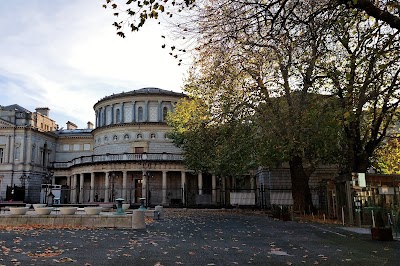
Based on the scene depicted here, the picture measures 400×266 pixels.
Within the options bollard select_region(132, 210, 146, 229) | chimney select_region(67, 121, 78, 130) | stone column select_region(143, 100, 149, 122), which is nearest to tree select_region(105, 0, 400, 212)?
bollard select_region(132, 210, 146, 229)

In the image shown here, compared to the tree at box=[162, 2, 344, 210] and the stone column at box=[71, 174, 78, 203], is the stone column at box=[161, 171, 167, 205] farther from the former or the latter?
the tree at box=[162, 2, 344, 210]

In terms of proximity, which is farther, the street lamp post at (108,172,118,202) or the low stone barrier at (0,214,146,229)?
the street lamp post at (108,172,118,202)

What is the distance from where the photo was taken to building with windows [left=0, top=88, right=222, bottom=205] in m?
49.5

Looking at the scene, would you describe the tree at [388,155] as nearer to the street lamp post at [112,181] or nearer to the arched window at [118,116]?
the street lamp post at [112,181]

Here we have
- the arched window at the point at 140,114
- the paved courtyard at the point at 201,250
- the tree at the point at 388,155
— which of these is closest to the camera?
the paved courtyard at the point at 201,250

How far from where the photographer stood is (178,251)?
11.2 metres

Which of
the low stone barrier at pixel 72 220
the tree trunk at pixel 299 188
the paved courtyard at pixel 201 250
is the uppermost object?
the tree trunk at pixel 299 188

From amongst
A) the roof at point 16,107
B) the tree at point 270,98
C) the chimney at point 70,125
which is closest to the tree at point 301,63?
the tree at point 270,98

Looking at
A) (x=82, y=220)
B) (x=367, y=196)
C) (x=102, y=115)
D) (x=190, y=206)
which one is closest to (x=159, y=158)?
(x=190, y=206)

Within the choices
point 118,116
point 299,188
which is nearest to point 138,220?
point 299,188

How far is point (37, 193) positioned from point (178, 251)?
57926 mm

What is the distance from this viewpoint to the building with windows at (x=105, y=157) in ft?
162

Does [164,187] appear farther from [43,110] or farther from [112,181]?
[43,110]

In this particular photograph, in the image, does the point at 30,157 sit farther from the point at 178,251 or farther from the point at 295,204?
the point at 178,251
